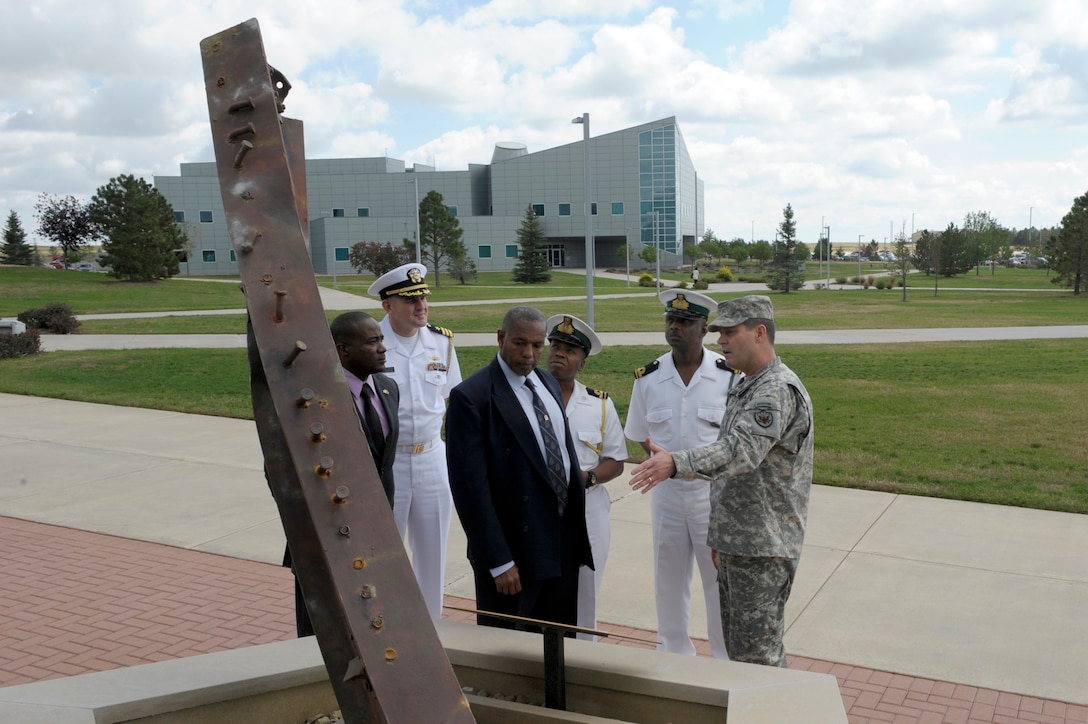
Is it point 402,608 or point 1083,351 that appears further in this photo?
point 1083,351

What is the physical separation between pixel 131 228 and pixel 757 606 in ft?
160

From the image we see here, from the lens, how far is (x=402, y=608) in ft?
6.49

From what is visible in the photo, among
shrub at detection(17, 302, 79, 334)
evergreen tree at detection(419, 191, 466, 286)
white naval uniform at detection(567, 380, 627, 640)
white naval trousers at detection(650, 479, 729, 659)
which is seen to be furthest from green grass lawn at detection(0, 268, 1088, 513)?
evergreen tree at detection(419, 191, 466, 286)

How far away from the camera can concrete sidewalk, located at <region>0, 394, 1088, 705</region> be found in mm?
4793

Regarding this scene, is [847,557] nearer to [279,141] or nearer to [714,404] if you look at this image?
[714,404]

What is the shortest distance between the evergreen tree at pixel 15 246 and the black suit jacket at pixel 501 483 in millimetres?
84028

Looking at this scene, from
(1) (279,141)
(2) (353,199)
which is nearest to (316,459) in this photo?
(1) (279,141)

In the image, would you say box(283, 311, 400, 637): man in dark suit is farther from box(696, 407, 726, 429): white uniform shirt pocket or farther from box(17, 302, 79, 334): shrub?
box(17, 302, 79, 334): shrub

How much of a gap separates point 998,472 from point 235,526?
20.9 ft

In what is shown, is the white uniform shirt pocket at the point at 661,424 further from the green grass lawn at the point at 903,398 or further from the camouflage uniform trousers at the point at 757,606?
the green grass lawn at the point at 903,398

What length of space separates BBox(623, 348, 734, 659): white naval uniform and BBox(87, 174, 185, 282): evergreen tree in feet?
155

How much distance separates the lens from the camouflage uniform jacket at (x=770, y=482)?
3.25 metres

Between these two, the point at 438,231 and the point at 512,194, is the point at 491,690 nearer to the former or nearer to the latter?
the point at 438,231

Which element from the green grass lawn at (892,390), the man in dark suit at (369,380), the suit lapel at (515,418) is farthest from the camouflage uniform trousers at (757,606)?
the green grass lawn at (892,390)
